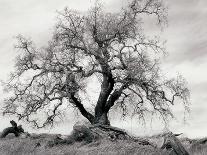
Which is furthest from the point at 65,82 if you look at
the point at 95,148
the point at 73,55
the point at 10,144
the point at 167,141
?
the point at 167,141

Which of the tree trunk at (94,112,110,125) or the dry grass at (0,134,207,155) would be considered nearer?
the dry grass at (0,134,207,155)

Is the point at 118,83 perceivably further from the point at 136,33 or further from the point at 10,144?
the point at 10,144

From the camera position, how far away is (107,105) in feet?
119

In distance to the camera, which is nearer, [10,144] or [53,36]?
[10,144]

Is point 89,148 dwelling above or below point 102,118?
below

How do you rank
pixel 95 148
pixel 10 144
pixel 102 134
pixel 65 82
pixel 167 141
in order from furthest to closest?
pixel 65 82, pixel 10 144, pixel 102 134, pixel 95 148, pixel 167 141

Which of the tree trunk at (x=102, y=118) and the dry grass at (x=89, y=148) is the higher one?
the tree trunk at (x=102, y=118)

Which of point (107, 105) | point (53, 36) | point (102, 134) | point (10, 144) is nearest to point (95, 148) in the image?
point (102, 134)

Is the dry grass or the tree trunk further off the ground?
the tree trunk

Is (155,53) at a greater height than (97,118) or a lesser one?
greater

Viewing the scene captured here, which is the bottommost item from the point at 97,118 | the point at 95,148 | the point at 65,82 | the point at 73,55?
the point at 95,148

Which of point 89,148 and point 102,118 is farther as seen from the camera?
point 102,118

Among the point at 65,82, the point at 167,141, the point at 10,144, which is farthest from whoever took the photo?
the point at 65,82

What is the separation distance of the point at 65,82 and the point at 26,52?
4404mm
